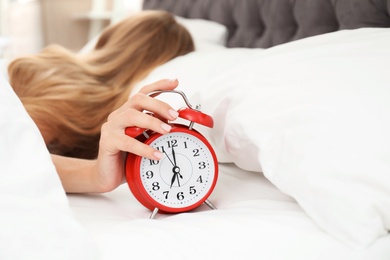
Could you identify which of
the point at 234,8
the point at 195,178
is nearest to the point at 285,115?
the point at 195,178

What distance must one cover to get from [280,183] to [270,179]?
2 cm

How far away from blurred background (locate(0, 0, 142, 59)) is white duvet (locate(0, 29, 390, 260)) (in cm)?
351

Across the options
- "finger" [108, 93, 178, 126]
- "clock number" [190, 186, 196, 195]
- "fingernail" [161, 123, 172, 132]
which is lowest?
"clock number" [190, 186, 196, 195]

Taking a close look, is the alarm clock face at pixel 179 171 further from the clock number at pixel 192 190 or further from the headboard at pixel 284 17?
the headboard at pixel 284 17

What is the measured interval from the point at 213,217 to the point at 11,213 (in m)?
0.28

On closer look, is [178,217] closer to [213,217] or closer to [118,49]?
[213,217]

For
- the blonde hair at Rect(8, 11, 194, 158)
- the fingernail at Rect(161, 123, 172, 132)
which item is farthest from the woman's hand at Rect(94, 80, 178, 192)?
the blonde hair at Rect(8, 11, 194, 158)

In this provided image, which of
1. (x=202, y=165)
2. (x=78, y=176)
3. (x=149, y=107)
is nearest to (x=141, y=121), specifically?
(x=149, y=107)

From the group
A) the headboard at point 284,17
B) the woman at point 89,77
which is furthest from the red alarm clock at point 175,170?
the headboard at point 284,17

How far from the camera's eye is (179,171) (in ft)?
2.71

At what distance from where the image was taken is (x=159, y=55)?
153 cm

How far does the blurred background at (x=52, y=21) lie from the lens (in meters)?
4.29

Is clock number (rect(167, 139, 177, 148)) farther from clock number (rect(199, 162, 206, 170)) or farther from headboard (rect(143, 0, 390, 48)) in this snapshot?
headboard (rect(143, 0, 390, 48))

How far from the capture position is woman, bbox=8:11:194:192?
135 centimetres
